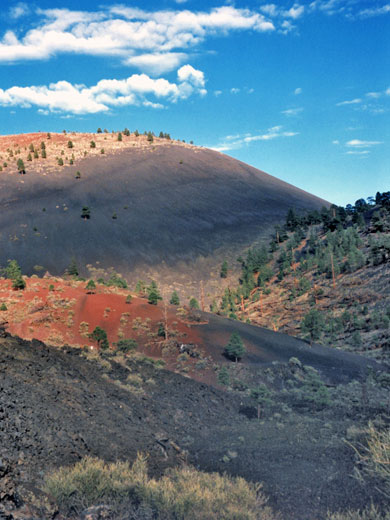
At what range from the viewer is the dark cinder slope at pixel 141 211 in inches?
2837

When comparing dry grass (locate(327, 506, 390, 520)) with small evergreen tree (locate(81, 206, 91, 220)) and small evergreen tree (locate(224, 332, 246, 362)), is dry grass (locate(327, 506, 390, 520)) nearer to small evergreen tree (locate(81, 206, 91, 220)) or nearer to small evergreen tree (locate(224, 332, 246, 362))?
small evergreen tree (locate(224, 332, 246, 362))

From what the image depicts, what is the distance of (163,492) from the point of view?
381 inches

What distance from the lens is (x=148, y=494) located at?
9320mm

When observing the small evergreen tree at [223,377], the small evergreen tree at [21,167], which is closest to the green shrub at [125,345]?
the small evergreen tree at [223,377]

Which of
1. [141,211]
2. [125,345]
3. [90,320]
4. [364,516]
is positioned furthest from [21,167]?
[364,516]

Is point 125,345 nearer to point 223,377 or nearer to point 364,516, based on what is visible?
point 223,377

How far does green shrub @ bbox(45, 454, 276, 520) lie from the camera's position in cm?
876

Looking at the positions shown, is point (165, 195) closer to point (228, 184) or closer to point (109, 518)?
point (228, 184)

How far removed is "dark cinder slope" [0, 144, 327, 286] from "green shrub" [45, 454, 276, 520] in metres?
57.2

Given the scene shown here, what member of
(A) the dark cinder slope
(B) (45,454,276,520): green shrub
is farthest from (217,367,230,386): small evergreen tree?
(A) the dark cinder slope

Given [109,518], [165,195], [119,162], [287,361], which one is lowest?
[287,361]

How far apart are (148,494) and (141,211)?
83.0 m

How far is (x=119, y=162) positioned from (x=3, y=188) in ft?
107

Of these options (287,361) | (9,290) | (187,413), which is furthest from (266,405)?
(9,290)
